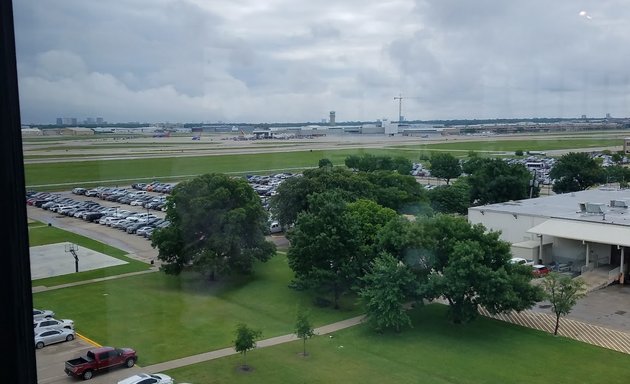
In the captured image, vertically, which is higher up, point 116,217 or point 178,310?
point 116,217

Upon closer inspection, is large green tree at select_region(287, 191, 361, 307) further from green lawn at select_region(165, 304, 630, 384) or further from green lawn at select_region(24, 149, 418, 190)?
green lawn at select_region(24, 149, 418, 190)

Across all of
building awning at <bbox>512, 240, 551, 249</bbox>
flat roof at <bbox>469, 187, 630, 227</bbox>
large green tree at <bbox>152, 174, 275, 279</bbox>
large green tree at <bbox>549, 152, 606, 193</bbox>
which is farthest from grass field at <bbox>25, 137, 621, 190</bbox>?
building awning at <bbox>512, 240, 551, 249</bbox>

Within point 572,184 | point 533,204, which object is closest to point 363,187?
point 533,204

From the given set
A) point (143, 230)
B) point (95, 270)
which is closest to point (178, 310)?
point (95, 270)

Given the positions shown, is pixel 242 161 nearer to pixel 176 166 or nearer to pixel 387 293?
pixel 176 166

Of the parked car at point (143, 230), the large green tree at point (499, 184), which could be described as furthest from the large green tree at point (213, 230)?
the large green tree at point (499, 184)

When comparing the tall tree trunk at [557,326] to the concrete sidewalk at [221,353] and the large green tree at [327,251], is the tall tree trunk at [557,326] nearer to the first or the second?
the concrete sidewalk at [221,353]
